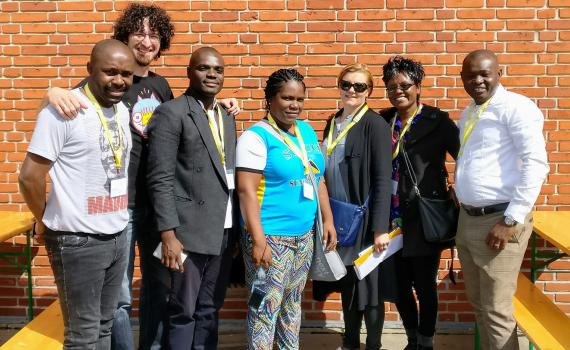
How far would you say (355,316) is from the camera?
377 cm

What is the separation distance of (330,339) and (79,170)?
2710mm

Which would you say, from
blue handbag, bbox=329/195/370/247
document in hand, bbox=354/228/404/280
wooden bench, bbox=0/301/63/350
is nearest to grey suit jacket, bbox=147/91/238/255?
blue handbag, bbox=329/195/370/247

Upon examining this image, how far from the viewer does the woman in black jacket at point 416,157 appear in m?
3.56

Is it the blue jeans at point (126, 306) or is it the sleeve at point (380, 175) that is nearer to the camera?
the blue jeans at point (126, 306)

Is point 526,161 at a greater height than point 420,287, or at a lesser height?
greater

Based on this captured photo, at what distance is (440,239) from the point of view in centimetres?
353

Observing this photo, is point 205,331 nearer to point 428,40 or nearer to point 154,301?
point 154,301

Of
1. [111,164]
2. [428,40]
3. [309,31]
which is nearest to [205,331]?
[111,164]

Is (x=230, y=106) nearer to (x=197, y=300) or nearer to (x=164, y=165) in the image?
(x=164, y=165)

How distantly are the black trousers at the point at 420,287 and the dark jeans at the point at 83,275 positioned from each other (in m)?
1.89

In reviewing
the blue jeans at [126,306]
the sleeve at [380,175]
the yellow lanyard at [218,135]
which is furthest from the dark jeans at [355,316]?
the blue jeans at [126,306]

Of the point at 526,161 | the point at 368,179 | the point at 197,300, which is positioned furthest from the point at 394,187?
the point at 197,300

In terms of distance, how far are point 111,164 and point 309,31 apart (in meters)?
2.24

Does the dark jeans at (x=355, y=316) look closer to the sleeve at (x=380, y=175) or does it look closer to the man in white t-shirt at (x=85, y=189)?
the sleeve at (x=380, y=175)
